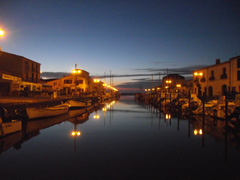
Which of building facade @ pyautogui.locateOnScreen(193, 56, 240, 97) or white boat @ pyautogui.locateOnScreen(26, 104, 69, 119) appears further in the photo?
building facade @ pyautogui.locateOnScreen(193, 56, 240, 97)

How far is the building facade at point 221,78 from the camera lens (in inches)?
1382

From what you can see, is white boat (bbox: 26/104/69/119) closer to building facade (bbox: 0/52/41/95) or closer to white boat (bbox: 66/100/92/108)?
white boat (bbox: 66/100/92/108)

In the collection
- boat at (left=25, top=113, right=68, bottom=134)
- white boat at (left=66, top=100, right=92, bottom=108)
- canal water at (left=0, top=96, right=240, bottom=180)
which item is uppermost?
white boat at (left=66, top=100, right=92, bottom=108)

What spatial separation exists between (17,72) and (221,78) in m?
42.5

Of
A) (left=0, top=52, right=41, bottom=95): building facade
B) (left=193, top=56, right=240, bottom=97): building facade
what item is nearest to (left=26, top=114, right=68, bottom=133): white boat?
(left=0, top=52, right=41, bottom=95): building facade

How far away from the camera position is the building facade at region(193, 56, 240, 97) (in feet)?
115

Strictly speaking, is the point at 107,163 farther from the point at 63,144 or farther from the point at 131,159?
the point at 63,144

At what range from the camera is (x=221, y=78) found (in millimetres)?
38812

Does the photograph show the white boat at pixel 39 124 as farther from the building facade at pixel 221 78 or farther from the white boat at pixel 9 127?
the building facade at pixel 221 78

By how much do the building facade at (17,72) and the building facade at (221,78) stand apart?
118 feet

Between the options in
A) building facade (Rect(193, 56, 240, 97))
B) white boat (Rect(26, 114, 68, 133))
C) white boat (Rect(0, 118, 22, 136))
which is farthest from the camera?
building facade (Rect(193, 56, 240, 97))

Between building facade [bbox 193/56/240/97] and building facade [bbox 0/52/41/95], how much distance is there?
118ft

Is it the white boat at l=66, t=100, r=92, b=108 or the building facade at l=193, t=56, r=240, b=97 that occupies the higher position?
the building facade at l=193, t=56, r=240, b=97

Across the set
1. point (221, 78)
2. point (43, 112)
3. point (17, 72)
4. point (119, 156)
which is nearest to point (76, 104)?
point (43, 112)
